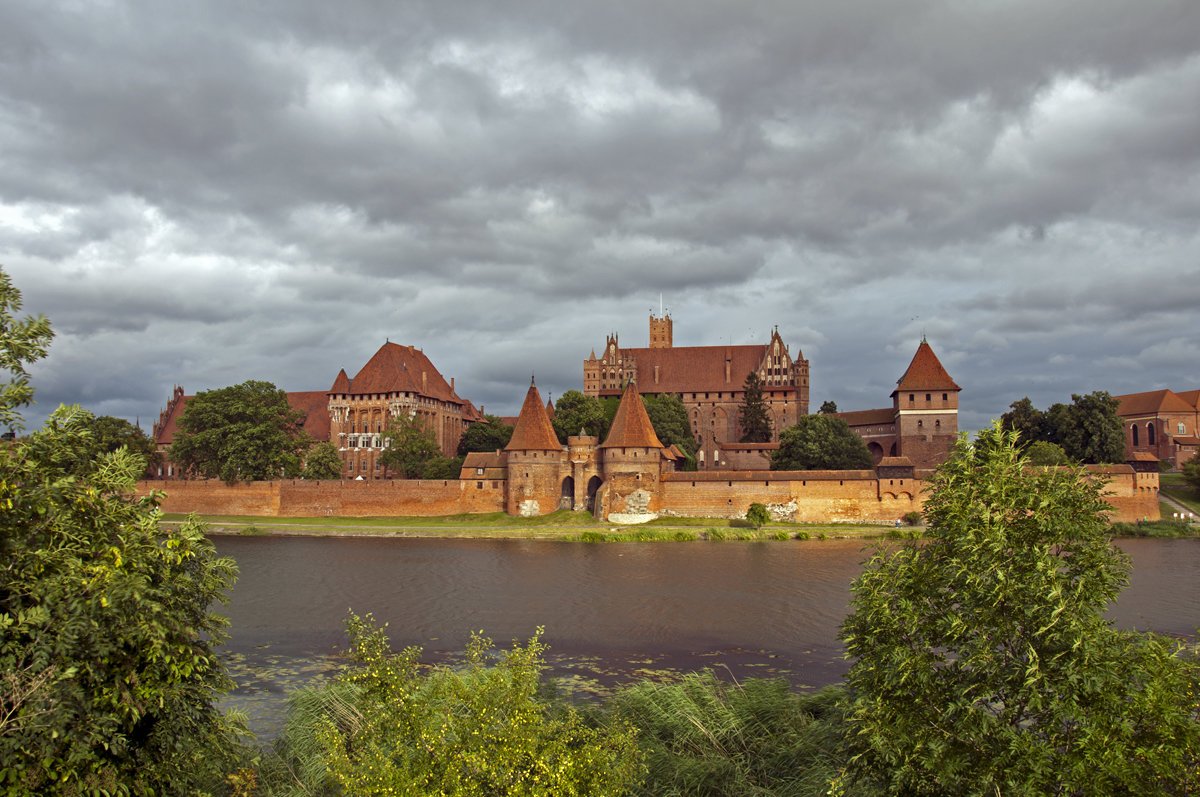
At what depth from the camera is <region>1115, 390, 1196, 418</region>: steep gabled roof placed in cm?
5909

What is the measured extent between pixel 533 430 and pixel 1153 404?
4959 cm

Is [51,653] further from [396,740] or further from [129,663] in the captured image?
[396,740]

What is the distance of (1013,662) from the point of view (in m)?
5.94

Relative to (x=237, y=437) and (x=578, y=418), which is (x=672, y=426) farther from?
(x=237, y=437)

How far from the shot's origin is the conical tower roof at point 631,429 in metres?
38.7

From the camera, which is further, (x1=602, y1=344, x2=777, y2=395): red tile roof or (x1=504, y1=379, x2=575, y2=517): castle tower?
(x1=602, y1=344, x2=777, y2=395): red tile roof

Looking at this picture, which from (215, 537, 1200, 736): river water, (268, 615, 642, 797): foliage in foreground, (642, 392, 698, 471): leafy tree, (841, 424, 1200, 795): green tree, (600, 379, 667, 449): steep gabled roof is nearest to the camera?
(268, 615, 642, 797): foliage in foreground

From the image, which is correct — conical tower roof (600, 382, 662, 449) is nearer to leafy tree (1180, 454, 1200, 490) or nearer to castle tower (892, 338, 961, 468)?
castle tower (892, 338, 961, 468)

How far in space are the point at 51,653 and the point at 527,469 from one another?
116 ft

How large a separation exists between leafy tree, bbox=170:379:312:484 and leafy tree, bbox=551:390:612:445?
16.1 m

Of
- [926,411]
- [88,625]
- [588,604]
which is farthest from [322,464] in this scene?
[88,625]

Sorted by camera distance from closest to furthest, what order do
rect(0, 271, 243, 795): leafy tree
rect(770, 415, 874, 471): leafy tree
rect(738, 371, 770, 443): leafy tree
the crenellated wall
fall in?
rect(0, 271, 243, 795): leafy tree → the crenellated wall → rect(770, 415, 874, 471): leafy tree → rect(738, 371, 770, 443): leafy tree

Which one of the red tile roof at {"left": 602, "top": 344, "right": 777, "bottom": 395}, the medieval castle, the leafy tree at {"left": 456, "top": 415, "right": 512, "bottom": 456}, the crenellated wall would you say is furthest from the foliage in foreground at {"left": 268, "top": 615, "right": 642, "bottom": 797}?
the red tile roof at {"left": 602, "top": 344, "right": 777, "bottom": 395}

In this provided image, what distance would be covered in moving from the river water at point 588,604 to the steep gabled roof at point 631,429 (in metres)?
6.68
